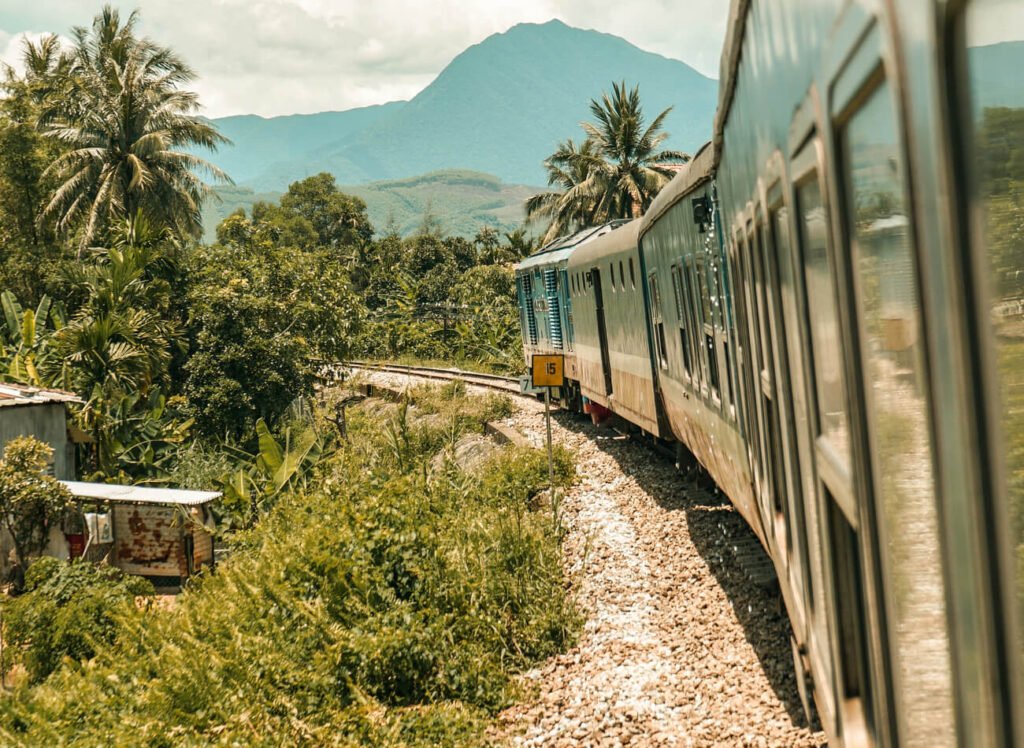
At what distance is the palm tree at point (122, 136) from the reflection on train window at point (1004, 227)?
3165 centimetres

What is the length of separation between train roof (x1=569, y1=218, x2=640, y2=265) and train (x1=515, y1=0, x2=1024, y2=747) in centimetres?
840

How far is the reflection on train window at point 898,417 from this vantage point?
157 cm

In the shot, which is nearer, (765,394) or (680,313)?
(765,394)

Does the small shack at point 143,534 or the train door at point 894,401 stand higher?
the train door at point 894,401

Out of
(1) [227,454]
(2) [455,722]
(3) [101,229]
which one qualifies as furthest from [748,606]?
(3) [101,229]

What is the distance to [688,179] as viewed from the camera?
26.6 ft

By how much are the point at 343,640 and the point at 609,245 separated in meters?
7.51

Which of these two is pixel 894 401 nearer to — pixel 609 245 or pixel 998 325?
pixel 998 325

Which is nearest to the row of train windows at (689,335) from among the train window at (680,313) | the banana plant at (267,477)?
the train window at (680,313)

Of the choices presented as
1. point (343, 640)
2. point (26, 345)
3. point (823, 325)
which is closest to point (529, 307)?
point (26, 345)

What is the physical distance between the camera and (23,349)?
941 inches

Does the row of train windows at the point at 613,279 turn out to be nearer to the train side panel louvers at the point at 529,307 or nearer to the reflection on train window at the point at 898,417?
the train side panel louvers at the point at 529,307

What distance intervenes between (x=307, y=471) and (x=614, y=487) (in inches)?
271

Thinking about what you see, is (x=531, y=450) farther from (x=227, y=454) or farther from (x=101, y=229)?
(x=101, y=229)
